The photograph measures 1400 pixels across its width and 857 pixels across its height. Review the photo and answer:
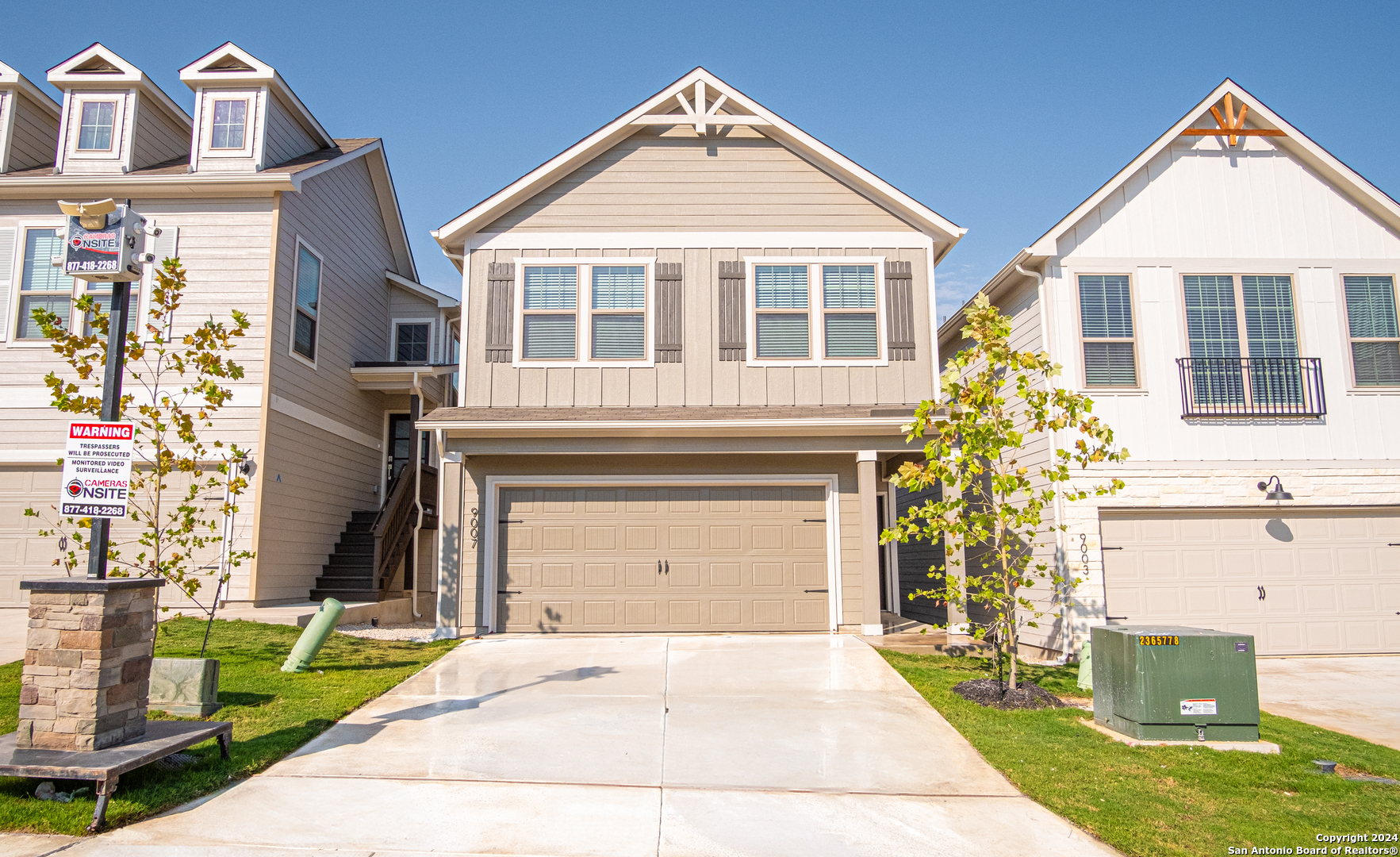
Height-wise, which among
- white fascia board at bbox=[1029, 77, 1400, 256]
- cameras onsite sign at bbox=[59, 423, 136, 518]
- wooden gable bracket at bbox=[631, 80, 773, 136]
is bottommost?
cameras onsite sign at bbox=[59, 423, 136, 518]

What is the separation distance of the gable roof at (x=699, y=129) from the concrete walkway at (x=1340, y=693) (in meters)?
6.69

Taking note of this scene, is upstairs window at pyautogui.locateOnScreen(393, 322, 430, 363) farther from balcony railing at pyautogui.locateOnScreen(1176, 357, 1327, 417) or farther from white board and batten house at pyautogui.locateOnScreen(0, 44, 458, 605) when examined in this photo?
balcony railing at pyautogui.locateOnScreen(1176, 357, 1327, 417)

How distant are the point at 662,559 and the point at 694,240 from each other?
14.5ft

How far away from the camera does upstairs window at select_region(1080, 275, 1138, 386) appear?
11828mm

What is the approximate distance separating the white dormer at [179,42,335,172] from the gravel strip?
22.8 ft

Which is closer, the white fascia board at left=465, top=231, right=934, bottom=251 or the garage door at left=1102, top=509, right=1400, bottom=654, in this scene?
the garage door at left=1102, top=509, right=1400, bottom=654

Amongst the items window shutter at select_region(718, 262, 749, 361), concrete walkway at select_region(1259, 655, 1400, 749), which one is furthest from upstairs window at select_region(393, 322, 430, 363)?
concrete walkway at select_region(1259, 655, 1400, 749)

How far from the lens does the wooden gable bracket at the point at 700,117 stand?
1280 cm

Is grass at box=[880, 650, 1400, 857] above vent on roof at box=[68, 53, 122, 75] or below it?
below

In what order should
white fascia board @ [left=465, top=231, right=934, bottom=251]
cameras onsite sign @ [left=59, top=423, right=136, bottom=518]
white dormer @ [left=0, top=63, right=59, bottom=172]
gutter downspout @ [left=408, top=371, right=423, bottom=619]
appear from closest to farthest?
1. cameras onsite sign @ [left=59, top=423, right=136, bottom=518]
2. white fascia board @ [left=465, top=231, right=934, bottom=251]
3. white dormer @ [left=0, top=63, right=59, bottom=172]
4. gutter downspout @ [left=408, top=371, right=423, bottom=619]

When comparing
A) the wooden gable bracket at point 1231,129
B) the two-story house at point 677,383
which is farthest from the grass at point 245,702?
the wooden gable bracket at point 1231,129

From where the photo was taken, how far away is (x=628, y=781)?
5969 millimetres

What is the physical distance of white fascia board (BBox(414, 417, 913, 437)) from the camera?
1145cm

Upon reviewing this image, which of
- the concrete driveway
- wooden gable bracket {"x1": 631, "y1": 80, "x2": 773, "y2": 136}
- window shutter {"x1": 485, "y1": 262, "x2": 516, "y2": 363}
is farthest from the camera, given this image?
wooden gable bracket {"x1": 631, "y1": 80, "x2": 773, "y2": 136}
